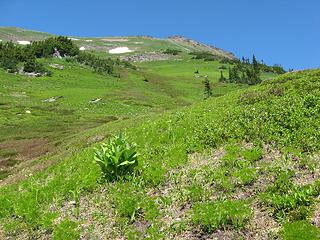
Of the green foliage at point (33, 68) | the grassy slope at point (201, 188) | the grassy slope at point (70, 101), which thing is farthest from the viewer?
the green foliage at point (33, 68)

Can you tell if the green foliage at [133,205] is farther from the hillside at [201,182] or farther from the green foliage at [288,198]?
the green foliage at [288,198]

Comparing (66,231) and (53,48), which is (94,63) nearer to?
(53,48)

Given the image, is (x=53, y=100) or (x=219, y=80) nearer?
(x=53, y=100)

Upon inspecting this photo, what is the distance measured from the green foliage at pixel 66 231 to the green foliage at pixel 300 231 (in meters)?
7.43

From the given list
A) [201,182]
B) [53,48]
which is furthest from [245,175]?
[53,48]

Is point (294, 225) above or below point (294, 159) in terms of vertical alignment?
below

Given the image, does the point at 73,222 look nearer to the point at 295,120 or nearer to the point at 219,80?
the point at 295,120

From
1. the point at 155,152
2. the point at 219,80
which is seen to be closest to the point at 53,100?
the point at 219,80

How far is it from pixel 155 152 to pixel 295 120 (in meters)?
7.27

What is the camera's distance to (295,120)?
73.8 feet

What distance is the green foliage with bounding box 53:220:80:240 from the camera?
1641 cm

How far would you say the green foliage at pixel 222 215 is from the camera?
49.5 feet

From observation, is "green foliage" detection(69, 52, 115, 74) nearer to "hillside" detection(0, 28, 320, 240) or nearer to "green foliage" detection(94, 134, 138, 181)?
"hillside" detection(0, 28, 320, 240)

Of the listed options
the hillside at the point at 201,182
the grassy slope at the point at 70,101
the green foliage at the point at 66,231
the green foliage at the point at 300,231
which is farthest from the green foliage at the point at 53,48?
the green foliage at the point at 300,231
